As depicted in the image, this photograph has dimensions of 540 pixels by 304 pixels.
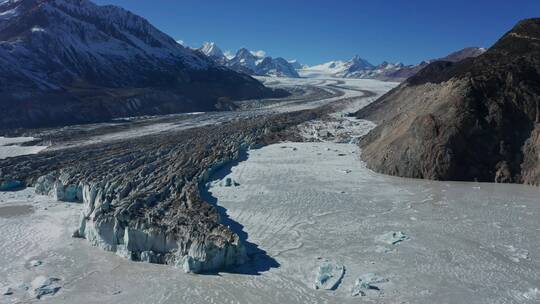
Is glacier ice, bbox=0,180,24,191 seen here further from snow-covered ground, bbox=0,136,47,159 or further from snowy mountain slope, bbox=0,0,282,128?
snowy mountain slope, bbox=0,0,282,128

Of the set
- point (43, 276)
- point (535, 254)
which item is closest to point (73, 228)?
point (43, 276)

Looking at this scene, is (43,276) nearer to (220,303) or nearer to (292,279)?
(220,303)

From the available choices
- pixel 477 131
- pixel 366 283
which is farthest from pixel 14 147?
pixel 366 283

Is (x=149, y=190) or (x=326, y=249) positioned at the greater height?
(x=149, y=190)

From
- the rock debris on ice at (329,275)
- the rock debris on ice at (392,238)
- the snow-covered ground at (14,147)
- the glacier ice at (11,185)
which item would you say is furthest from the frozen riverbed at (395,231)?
the snow-covered ground at (14,147)

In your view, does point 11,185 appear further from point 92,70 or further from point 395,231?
point 92,70

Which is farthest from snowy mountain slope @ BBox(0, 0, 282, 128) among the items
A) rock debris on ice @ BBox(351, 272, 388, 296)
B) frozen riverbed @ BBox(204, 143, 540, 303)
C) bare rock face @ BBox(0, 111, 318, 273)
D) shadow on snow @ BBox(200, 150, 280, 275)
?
rock debris on ice @ BBox(351, 272, 388, 296)
